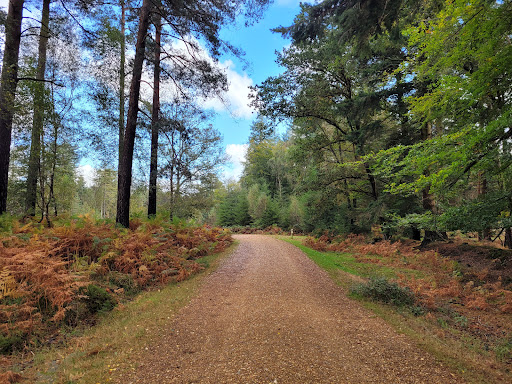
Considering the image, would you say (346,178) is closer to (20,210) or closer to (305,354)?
(305,354)

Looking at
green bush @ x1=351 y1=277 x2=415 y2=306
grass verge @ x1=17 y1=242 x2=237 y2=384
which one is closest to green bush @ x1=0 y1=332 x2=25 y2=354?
grass verge @ x1=17 y1=242 x2=237 y2=384

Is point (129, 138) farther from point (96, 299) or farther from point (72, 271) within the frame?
point (96, 299)

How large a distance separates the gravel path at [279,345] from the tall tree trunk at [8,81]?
293 inches

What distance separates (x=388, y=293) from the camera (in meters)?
5.57

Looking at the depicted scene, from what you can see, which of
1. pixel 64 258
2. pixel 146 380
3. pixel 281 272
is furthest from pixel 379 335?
pixel 64 258

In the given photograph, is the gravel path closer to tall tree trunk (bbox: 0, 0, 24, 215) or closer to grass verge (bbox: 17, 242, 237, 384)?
grass verge (bbox: 17, 242, 237, 384)

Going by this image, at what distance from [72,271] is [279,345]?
4576 millimetres

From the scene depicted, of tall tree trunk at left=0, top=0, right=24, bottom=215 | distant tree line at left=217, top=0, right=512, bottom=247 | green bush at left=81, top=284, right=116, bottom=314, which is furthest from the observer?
tall tree trunk at left=0, top=0, right=24, bottom=215

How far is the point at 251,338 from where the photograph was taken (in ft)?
11.8

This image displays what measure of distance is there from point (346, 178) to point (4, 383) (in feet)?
52.7

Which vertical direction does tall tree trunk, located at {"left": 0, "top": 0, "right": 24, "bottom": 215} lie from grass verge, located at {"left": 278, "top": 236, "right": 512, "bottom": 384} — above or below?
above

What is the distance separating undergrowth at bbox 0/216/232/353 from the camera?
3.73m

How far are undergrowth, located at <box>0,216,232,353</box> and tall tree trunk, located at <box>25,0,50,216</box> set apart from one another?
225cm

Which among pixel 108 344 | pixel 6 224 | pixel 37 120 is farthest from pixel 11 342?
pixel 37 120
